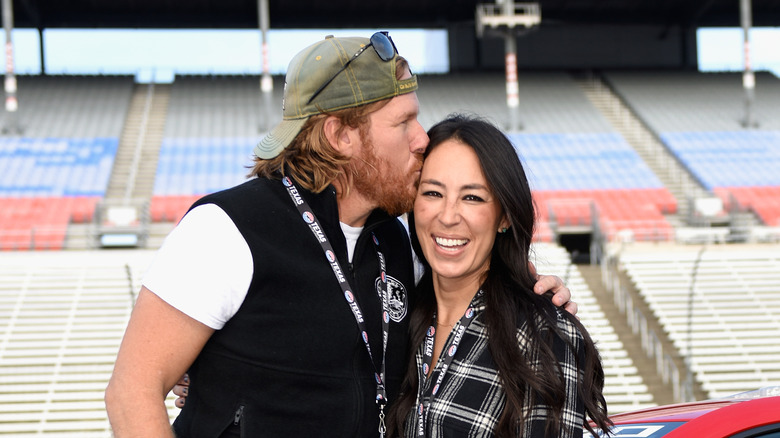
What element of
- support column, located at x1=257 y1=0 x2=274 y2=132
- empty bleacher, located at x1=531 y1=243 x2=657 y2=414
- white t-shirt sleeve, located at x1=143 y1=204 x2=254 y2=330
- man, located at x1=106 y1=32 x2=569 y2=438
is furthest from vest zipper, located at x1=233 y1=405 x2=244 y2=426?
support column, located at x1=257 y1=0 x2=274 y2=132

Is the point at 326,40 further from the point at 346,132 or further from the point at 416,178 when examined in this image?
the point at 416,178

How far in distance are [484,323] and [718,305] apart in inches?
484

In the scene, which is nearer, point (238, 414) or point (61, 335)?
point (238, 414)

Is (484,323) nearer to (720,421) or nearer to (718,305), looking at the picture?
(720,421)

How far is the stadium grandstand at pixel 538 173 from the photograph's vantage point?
11.7 m

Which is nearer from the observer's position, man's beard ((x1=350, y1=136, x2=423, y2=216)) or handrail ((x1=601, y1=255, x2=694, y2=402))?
man's beard ((x1=350, y1=136, x2=423, y2=216))

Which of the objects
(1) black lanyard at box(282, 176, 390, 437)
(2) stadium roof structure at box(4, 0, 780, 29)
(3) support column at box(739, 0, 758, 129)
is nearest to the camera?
(1) black lanyard at box(282, 176, 390, 437)

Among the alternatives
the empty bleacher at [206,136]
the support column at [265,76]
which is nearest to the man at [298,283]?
the empty bleacher at [206,136]

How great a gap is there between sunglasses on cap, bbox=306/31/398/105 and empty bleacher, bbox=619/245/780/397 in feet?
32.3

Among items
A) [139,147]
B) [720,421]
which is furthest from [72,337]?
[720,421]

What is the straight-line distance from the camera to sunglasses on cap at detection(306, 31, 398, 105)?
6.78ft

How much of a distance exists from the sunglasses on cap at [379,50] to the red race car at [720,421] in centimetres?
137

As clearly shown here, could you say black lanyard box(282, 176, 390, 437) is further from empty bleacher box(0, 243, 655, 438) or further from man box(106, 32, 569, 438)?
empty bleacher box(0, 243, 655, 438)

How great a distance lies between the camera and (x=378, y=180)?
2168 mm
